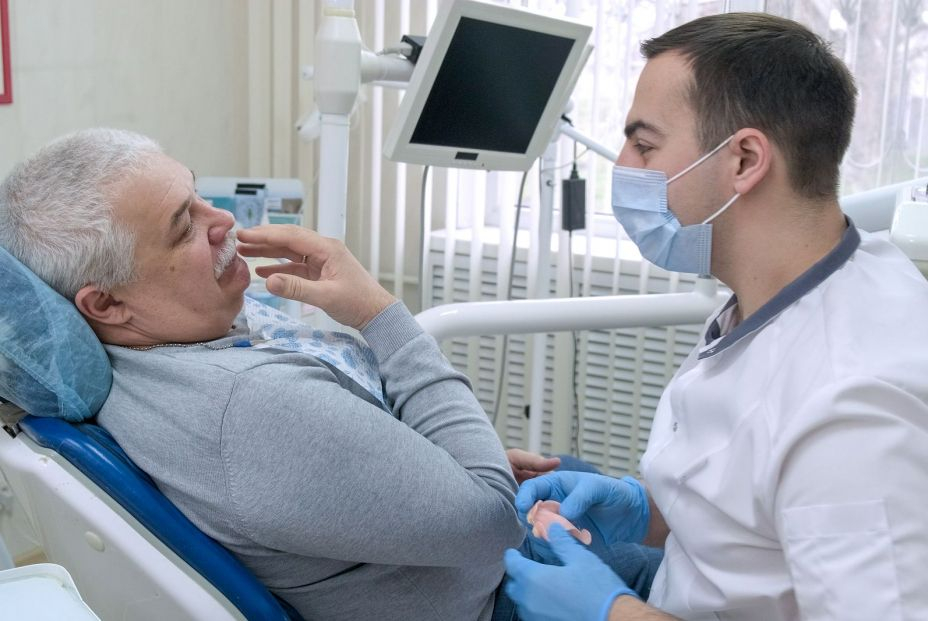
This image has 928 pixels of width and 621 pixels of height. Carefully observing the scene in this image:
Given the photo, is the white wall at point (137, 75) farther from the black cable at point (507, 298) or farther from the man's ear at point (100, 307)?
the man's ear at point (100, 307)

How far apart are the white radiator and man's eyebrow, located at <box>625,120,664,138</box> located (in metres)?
1.67

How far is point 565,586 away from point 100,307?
0.70 m

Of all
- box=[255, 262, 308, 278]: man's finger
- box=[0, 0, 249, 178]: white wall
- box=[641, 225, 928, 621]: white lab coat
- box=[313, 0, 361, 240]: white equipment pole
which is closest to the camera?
box=[641, 225, 928, 621]: white lab coat


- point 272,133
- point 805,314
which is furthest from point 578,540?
point 272,133

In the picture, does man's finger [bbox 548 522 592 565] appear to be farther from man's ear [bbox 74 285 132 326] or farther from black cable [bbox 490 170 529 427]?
black cable [bbox 490 170 529 427]

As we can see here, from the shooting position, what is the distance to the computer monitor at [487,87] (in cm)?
175

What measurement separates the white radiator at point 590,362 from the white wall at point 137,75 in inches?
35.4

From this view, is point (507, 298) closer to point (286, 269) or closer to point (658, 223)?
point (286, 269)

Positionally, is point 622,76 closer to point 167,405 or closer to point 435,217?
point 435,217

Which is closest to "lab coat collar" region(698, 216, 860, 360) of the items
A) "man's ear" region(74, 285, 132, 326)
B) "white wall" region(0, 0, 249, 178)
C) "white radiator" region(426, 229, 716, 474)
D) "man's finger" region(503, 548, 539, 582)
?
"man's finger" region(503, 548, 539, 582)

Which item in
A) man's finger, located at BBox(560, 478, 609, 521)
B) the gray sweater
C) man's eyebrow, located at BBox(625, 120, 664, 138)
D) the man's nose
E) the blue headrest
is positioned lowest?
man's finger, located at BBox(560, 478, 609, 521)

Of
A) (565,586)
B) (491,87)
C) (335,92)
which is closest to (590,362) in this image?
(491,87)

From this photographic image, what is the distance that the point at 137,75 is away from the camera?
3084 mm

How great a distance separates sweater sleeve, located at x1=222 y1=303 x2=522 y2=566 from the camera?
112cm
